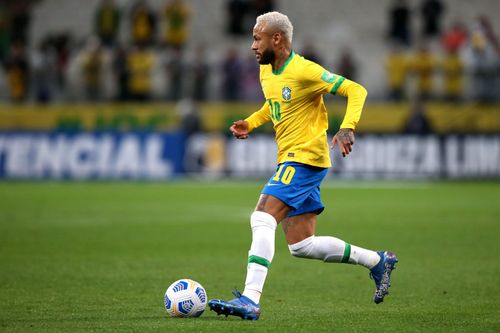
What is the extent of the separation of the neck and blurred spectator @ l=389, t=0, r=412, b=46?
2301cm

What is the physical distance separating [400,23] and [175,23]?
672 cm

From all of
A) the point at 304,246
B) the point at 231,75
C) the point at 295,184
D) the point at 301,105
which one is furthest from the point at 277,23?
the point at 231,75

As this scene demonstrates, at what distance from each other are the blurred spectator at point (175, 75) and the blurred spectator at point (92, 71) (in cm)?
197

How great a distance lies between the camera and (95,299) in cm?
838

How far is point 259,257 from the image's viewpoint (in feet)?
23.9

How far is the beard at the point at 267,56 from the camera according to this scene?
765 centimetres

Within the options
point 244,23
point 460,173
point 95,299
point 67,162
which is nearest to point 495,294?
point 95,299

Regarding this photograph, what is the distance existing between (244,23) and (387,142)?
7276mm

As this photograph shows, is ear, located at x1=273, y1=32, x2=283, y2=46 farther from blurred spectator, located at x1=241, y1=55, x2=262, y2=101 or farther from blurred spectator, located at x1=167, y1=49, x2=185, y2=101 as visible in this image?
blurred spectator, located at x1=167, y1=49, x2=185, y2=101

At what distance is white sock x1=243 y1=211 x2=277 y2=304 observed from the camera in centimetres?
725

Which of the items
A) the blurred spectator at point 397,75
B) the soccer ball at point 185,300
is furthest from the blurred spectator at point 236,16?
the soccer ball at point 185,300

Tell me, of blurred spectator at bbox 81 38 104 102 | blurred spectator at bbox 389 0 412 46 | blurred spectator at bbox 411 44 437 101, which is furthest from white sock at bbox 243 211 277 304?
blurred spectator at bbox 389 0 412 46

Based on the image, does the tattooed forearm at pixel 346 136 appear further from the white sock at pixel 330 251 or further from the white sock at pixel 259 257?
the white sock at pixel 330 251

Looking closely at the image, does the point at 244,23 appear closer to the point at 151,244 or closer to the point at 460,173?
the point at 460,173
